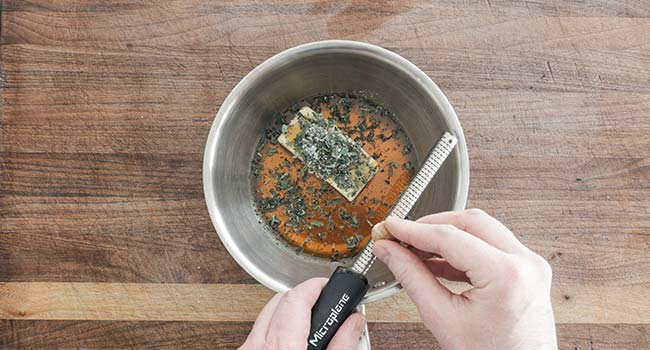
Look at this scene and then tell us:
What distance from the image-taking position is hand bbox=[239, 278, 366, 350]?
714mm

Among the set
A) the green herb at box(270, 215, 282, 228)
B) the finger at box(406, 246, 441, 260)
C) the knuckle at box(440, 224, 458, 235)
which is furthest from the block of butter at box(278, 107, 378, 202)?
the knuckle at box(440, 224, 458, 235)

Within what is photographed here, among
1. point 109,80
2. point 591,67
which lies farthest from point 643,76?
point 109,80

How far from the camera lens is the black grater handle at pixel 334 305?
28.8 inches

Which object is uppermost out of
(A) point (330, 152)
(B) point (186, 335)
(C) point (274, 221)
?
(A) point (330, 152)

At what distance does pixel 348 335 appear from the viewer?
0.74 meters

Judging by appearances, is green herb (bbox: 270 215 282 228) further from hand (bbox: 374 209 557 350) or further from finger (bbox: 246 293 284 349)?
hand (bbox: 374 209 557 350)

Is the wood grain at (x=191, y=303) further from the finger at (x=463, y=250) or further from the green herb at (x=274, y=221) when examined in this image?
the finger at (x=463, y=250)

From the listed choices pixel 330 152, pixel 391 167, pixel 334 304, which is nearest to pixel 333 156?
pixel 330 152

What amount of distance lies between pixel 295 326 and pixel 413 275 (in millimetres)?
186

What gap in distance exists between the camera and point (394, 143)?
→ 3.45 feet

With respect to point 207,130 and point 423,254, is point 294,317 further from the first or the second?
point 207,130

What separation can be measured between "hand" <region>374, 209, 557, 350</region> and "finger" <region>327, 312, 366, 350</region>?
10 cm

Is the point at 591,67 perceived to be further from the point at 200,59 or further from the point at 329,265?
the point at 200,59

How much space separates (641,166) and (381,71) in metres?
0.60
